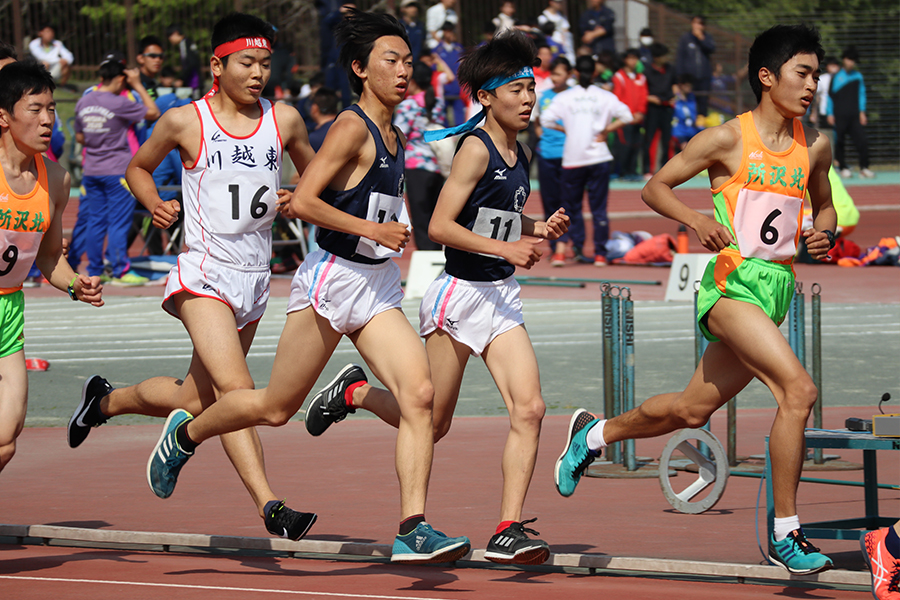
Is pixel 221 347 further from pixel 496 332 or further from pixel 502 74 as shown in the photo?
pixel 502 74

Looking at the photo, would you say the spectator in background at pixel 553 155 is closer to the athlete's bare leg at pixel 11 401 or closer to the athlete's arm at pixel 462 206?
the athlete's arm at pixel 462 206

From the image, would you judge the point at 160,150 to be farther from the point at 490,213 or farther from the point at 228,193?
the point at 490,213

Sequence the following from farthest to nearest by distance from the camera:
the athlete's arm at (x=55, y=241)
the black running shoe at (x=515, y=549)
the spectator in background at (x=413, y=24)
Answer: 1. the spectator in background at (x=413, y=24)
2. the athlete's arm at (x=55, y=241)
3. the black running shoe at (x=515, y=549)

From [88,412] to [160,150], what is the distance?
5.28 ft

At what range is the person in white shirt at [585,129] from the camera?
56.9 feet

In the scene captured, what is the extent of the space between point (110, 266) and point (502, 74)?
40.5ft

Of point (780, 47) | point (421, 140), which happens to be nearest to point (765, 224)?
point (780, 47)

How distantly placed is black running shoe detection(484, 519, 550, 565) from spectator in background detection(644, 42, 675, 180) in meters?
22.9

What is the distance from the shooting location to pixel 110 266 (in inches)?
694

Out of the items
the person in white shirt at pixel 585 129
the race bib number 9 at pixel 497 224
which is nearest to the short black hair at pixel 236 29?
the race bib number 9 at pixel 497 224

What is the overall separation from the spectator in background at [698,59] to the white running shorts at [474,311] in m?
24.3

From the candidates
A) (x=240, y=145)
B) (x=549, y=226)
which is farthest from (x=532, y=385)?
(x=240, y=145)

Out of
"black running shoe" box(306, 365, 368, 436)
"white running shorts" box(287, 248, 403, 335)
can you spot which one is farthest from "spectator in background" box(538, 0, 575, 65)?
"white running shorts" box(287, 248, 403, 335)

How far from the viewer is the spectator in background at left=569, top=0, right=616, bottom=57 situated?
2752 cm
